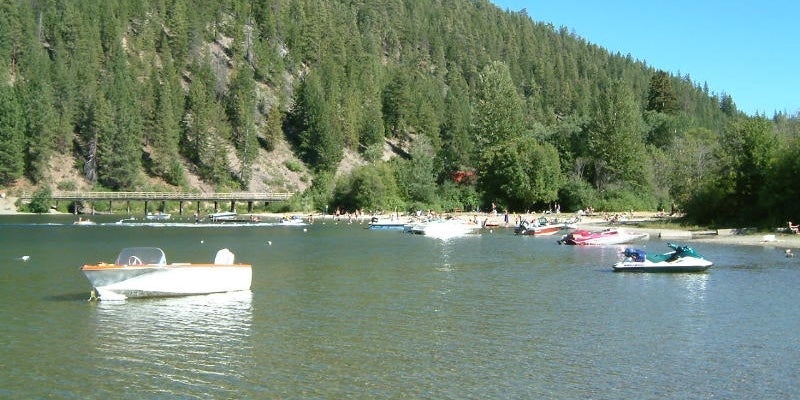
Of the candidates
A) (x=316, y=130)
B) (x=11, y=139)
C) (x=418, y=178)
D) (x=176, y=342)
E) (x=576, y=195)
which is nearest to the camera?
(x=176, y=342)

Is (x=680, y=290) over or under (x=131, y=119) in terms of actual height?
under

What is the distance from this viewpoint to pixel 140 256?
3612 centimetres

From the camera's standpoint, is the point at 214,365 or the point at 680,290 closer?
the point at 214,365

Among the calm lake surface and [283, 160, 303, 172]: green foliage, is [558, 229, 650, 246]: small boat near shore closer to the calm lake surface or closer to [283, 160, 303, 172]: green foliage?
the calm lake surface

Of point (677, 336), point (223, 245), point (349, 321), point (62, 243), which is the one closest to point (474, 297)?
point (349, 321)

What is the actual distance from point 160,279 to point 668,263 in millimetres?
29624

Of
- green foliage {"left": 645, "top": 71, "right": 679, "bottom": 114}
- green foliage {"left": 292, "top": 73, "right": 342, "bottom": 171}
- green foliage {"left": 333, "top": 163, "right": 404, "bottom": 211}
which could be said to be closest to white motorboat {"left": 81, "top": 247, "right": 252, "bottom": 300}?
green foliage {"left": 333, "top": 163, "right": 404, "bottom": 211}

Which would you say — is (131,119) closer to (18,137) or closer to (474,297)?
(18,137)

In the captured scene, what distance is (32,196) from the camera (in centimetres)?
13200

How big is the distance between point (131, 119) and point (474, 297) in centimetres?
12031

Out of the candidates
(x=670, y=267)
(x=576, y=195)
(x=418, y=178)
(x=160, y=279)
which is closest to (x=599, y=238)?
(x=670, y=267)

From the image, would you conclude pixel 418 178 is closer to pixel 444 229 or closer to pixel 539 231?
pixel 444 229

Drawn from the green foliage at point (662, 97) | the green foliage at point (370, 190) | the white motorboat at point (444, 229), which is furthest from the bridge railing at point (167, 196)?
the green foliage at point (662, 97)

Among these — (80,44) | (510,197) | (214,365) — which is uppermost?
(80,44)
